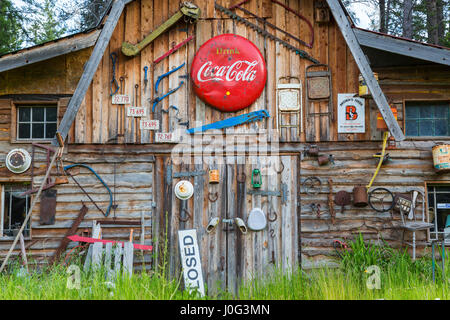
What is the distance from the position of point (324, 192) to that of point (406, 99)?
222 cm

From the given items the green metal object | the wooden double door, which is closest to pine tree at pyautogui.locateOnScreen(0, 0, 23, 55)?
the wooden double door

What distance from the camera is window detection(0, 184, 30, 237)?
329 inches

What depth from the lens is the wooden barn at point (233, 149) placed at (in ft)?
25.3

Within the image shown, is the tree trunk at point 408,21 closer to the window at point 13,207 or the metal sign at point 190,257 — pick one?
the metal sign at point 190,257

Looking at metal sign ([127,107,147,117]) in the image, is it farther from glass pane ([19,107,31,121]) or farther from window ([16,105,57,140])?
glass pane ([19,107,31,121])

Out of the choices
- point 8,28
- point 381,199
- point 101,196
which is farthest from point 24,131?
point 8,28

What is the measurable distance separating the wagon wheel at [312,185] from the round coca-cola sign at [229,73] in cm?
163

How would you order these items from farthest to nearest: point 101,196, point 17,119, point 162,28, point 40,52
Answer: point 17,119 → point 101,196 → point 162,28 → point 40,52

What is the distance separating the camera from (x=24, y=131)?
8531 millimetres

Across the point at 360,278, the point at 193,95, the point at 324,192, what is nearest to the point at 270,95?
the point at 193,95

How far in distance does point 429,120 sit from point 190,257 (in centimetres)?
478

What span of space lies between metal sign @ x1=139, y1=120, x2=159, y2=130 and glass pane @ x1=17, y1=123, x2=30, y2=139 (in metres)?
2.22

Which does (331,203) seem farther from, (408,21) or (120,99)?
(408,21)

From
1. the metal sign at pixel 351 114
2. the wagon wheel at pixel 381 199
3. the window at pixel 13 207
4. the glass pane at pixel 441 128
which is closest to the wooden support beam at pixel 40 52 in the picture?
the window at pixel 13 207
